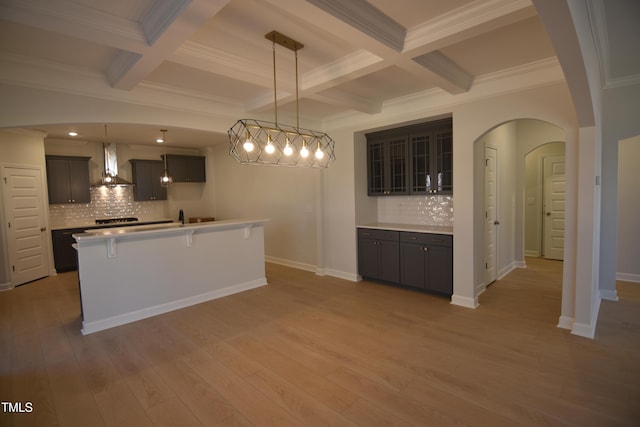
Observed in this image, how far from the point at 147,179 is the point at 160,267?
4446mm

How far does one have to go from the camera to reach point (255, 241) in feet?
17.0

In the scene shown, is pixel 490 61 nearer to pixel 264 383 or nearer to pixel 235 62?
pixel 235 62

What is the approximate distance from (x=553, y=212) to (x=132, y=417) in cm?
775

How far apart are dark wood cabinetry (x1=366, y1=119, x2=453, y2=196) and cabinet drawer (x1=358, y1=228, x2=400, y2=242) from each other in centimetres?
66

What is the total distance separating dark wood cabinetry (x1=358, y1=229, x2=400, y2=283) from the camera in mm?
4867

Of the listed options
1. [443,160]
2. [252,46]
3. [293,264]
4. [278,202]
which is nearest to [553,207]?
[443,160]

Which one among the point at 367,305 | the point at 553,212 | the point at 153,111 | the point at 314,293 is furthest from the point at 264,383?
the point at 553,212

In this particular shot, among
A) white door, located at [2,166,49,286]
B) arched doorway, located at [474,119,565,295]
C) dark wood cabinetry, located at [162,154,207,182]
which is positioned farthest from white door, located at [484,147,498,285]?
white door, located at [2,166,49,286]

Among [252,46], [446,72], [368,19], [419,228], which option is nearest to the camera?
[368,19]

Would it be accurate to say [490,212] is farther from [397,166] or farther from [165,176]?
[165,176]

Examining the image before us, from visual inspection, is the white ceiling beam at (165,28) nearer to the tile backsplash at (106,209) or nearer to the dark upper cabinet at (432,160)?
the dark upper cabinet at (432,160)

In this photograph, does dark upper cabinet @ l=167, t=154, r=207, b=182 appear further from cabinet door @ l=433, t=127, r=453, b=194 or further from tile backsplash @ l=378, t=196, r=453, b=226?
cabinet door @ l=433, t=127, r=453, b=194

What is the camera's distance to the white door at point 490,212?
4727mm

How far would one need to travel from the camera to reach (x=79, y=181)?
6770mm
